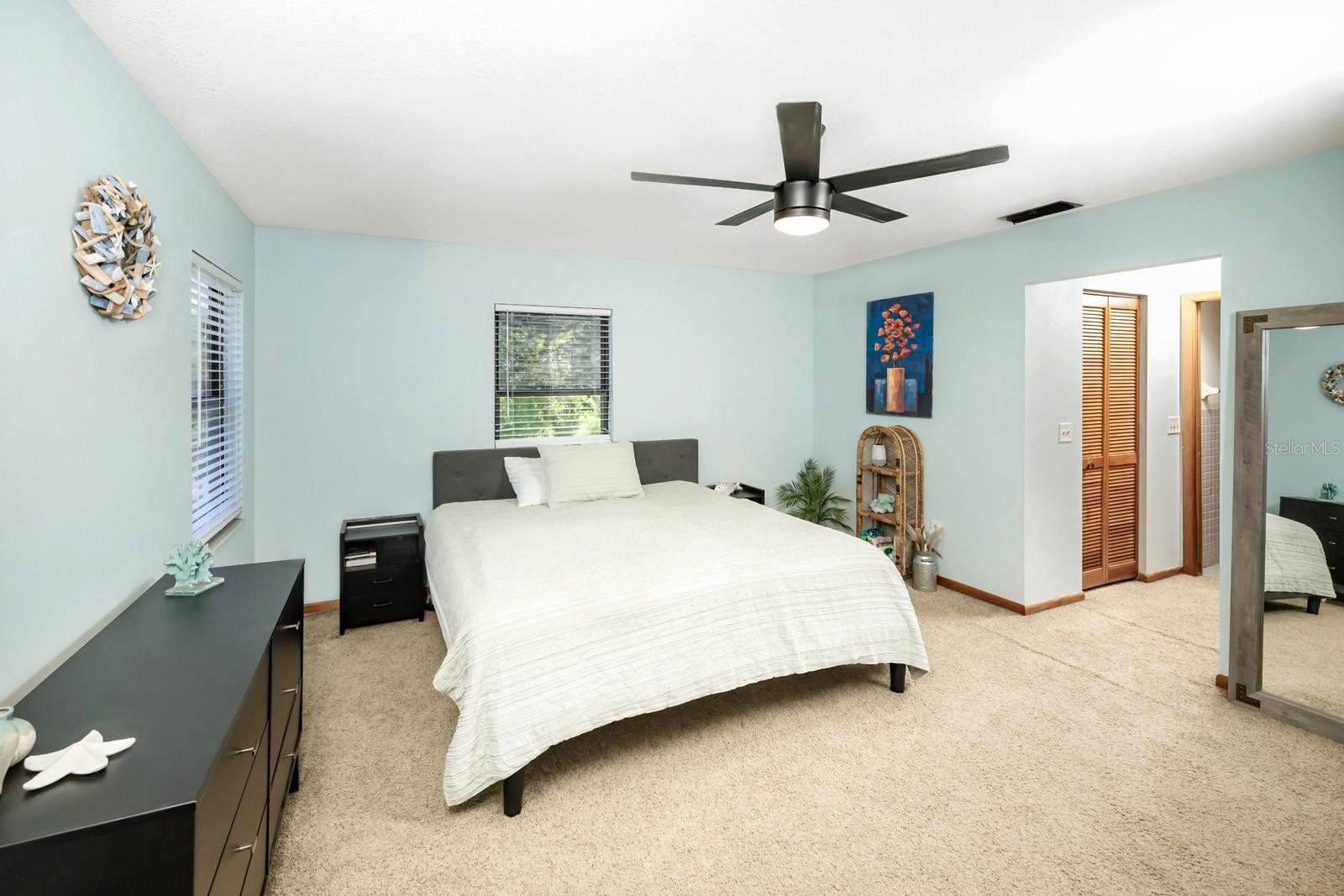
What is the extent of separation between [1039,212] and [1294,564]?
2156 mm

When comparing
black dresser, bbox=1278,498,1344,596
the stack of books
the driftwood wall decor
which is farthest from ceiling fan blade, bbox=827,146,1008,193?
the stack of books

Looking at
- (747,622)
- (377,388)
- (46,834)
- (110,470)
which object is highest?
(377,388)

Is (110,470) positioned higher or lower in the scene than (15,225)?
lower

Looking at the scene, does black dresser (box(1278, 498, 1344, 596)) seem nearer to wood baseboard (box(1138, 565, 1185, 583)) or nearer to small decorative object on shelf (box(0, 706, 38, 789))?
wood baseboard (box(1138, 565, 1185, 583))

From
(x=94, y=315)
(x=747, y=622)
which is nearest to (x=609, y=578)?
(x=747, y=622)

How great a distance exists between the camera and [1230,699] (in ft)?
9.45

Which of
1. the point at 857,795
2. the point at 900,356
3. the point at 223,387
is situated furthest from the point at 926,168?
the point at 223,387

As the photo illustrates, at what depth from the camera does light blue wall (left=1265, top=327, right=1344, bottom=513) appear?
2.59 m

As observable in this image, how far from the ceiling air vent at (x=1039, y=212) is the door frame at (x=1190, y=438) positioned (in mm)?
1973

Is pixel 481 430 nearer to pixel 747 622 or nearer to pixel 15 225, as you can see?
pixel 747 622

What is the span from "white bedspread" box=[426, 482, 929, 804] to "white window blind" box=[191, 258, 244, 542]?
1.12 meters

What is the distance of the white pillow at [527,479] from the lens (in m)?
4.11

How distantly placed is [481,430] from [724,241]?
2.23m

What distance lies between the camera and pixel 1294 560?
2734 millimetres
